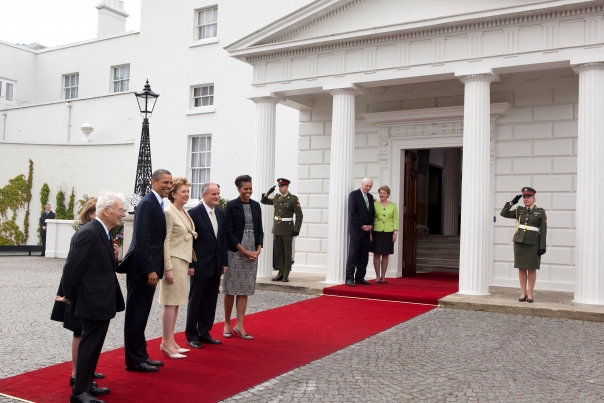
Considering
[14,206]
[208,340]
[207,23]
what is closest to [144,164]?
[207,23]

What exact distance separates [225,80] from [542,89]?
33.1 feet

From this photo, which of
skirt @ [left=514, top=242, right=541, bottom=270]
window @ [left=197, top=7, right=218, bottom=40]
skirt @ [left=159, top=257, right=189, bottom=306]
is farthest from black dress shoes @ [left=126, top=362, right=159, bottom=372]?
window @ [left=197, top=7, right=218, bottom=40]

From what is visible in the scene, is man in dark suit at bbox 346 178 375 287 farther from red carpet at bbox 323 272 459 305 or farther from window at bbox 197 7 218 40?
window at bbox 197 7 218 40

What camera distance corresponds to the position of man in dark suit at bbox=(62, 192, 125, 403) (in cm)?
475

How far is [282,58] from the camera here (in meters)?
13.1

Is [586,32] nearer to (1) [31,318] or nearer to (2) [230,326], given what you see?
(2) [230,326]

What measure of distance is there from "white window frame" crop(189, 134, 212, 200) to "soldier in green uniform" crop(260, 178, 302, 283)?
287 inches

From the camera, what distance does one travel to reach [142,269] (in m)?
5.67

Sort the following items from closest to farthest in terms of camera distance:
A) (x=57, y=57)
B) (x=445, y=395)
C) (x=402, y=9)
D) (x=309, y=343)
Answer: (x=445, y=395)
(x=309, y=343)
(x=402, y=9)
(x=57, y=57)

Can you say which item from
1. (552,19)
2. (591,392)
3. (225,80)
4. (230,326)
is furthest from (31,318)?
(225,80)

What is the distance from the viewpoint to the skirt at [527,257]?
9.86 meters

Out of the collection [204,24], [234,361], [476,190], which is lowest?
[234,361]

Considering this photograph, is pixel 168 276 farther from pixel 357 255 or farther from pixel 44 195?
pixel 44 195

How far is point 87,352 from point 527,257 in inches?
293
